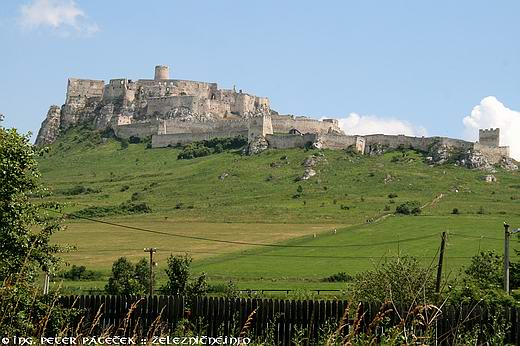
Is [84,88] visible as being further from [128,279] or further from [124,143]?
[128,279]

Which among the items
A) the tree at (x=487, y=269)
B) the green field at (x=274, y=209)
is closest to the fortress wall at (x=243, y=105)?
the green field at (x=274, y=209)

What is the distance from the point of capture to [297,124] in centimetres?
12662

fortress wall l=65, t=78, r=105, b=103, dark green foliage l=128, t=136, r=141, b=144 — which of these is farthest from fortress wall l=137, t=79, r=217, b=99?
dark green foliage l=128, t=136, r=141, b=144

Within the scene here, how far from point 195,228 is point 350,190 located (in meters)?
27.2

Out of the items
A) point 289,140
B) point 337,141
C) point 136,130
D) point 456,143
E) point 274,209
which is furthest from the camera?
point 136,130

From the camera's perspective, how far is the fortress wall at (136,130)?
129250 mm

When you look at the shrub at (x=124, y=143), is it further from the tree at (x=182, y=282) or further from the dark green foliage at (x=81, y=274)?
the tree at (x=182, y=282)

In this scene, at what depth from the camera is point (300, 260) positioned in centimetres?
5806

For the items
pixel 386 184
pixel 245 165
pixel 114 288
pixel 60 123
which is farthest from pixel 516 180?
pixel 60 123

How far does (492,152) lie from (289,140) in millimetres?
29828

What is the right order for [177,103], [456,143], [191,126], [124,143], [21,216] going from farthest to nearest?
[177,103] < [124,143] < [191,126] < [456,143] < [21,216]

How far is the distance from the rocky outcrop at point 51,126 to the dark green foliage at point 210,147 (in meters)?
30.9

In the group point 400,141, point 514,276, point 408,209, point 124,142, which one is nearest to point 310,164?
point 400,141

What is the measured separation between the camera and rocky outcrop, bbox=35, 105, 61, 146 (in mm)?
140000
